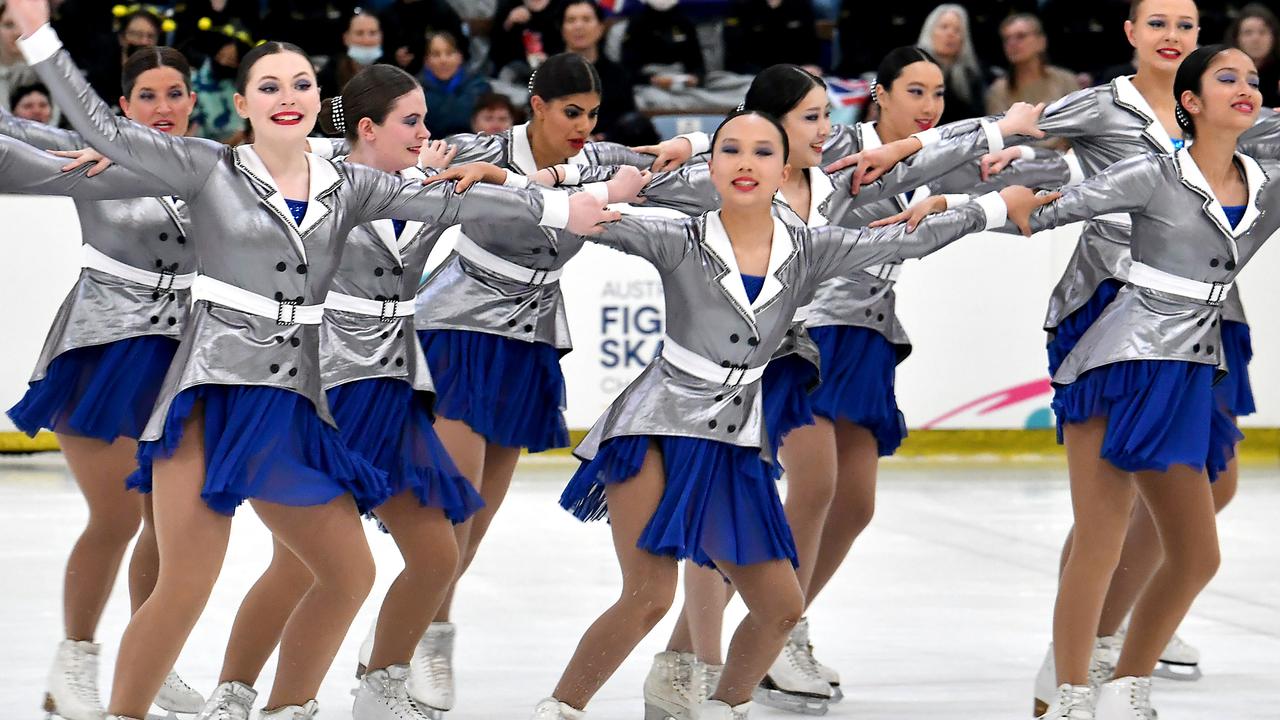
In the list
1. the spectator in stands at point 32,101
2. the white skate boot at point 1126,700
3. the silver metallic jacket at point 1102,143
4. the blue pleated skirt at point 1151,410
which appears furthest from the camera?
the spectator in stands at point 32,101

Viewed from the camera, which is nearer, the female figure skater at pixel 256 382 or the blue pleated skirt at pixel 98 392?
the female figure skater at pixel 256 382

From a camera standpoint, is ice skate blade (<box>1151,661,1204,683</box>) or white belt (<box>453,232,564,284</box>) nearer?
white belt (<box>453,232,564,284</box>)

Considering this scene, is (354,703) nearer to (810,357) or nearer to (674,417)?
(674,417)

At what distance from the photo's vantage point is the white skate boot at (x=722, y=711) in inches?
145

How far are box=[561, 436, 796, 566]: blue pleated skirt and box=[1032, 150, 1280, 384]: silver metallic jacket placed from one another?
0.79 meters

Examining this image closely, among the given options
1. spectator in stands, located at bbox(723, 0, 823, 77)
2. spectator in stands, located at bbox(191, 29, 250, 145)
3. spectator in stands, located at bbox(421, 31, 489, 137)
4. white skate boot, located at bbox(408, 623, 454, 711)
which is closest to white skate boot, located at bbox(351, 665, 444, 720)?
white skate boot, located at bbox(408, 623, 454, 711)

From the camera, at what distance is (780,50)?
9.47m

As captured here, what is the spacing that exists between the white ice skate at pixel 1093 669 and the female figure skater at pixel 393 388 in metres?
1.36

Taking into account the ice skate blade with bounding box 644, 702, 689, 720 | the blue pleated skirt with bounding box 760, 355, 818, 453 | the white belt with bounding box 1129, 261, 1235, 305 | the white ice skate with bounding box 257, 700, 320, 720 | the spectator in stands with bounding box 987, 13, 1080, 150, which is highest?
the spectator in stands with bounding box 987, 13, 1080, 150

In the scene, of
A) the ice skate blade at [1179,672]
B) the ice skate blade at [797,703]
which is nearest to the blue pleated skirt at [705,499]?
the ice skate blade at [797,703]

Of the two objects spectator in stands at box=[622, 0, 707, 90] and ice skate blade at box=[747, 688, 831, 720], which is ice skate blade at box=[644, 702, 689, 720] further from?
spectator in stands at box=[622, 0, 707, 90]

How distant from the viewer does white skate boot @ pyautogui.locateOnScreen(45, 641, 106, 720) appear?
3.90 meters

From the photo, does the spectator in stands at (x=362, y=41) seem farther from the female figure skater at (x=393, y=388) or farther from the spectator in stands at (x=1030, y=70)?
the female figure skater at (x=393, y=388)

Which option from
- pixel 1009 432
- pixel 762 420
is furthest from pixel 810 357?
pixel 1009 432
